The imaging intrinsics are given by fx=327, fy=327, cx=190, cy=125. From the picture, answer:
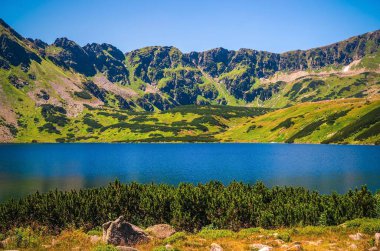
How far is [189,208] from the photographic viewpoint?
45281 mm

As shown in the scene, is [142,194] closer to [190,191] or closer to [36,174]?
[190,191]

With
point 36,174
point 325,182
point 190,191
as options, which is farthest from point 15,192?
point 325,182

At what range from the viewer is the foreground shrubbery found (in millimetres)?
39688

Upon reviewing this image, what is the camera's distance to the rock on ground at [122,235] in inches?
1205

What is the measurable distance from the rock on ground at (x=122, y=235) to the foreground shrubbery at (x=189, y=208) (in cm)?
1146

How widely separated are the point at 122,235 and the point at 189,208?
611 inches

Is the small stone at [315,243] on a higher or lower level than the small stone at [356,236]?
lower

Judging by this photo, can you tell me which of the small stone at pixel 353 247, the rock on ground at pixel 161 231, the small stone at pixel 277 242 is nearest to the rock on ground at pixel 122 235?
the rock on ground at pixel 161 231

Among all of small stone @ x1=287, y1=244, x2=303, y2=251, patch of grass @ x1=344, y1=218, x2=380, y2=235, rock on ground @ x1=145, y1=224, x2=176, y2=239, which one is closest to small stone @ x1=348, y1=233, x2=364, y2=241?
patch of grass @ x1=344, y1=218, x2=380, y2=235

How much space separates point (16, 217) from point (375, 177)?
95074 mm

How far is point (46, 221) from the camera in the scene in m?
46.0

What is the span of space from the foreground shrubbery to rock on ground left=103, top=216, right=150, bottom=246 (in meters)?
11.5

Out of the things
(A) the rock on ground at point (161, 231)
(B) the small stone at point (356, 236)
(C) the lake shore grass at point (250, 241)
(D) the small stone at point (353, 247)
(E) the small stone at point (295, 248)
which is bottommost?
(A) the rock on ground at point (161, 231)

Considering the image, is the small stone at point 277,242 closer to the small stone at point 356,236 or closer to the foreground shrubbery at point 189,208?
the small stone at point 356,236
